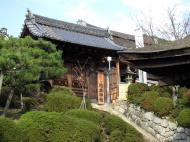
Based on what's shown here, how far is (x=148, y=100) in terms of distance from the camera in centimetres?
2298

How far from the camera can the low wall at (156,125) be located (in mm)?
19734

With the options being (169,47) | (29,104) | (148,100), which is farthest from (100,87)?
(169,47)

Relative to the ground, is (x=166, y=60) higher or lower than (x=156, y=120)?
higher

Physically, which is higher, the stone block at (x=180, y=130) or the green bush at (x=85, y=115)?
the green bush at (x=85, y=115)

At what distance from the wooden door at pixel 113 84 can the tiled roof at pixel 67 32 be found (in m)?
1.78

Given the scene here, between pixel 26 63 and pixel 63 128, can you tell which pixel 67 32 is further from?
pixel 63 128

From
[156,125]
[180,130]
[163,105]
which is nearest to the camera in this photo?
[180,130]

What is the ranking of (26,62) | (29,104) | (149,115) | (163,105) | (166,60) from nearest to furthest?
(166,60) → (26,62) → (163,105) → (149,115) → (29,104)

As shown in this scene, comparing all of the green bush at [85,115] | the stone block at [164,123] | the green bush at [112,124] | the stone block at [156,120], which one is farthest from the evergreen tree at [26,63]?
the stone block at [164,123]

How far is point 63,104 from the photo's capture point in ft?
69.8

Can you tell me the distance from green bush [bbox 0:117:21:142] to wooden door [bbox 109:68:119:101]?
14611mm

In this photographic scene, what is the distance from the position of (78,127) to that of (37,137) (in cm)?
178

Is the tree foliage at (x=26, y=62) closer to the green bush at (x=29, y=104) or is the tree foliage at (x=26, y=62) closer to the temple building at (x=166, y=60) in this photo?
the green bush at (x=29, y=104)

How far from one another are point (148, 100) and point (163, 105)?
1.82 m
